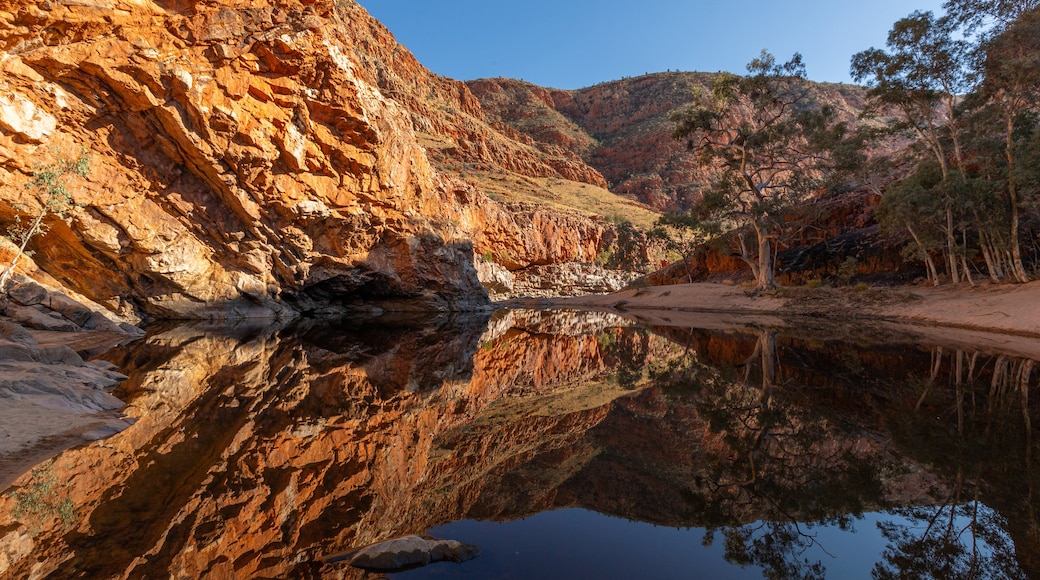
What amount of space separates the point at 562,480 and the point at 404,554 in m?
2.05

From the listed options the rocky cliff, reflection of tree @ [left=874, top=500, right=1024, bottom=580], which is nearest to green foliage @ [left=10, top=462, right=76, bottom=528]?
reflection of tree @ [left=874, top=500, right=1024, bottom=580]

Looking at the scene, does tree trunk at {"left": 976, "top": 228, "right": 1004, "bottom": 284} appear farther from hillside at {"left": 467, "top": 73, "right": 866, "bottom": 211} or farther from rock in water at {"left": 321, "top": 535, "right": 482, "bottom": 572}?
Result: hillside at {"left": 467, "top": 73, "right": 866, "bottom": 211}

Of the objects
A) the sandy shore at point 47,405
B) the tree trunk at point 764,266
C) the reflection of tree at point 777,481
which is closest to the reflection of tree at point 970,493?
the reflection of tree at point 777,481

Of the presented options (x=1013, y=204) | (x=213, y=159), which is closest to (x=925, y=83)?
(x=1013, y=204)

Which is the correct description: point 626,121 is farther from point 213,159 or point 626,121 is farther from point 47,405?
point 47,405

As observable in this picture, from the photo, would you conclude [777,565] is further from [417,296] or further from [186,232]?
[417,296]

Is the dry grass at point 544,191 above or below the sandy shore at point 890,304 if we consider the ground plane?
above

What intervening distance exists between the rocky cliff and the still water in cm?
1811

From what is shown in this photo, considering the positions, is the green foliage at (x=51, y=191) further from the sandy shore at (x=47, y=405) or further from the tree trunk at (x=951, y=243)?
the tree trunk at (x=951, y=243)

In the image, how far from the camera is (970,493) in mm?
3869

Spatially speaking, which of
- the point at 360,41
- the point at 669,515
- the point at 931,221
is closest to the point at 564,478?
the point at 669,515

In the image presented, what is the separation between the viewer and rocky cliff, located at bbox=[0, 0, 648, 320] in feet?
64.0

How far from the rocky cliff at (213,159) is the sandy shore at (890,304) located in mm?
20134

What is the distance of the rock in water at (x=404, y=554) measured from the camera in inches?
121
